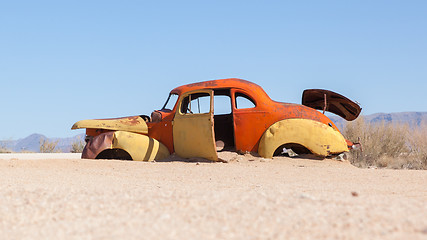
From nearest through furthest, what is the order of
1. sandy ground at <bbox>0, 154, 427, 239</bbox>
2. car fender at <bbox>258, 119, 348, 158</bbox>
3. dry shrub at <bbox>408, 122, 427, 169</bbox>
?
sandy ground at <bbox>0, 154, 427, 239</bbox> < car fender at <bbox>258, 119, 348, 158</bbox> < dry shrub at <bbox>408, 122, 427, 169</bbox>

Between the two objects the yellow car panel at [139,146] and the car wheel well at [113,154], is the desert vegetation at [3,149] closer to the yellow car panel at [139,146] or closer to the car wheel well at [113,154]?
the car wheel well at [113,154]

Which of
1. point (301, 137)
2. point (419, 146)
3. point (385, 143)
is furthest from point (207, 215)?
point (419, 146)

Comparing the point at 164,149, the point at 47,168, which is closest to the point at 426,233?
the point at 47,168

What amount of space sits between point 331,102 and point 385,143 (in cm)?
615

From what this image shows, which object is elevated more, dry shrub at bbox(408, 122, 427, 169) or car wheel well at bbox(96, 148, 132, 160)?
car wheel well at bbox(96, 148, 132, 160)

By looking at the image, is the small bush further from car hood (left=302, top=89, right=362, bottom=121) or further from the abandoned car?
car hood (left=302, top=89, right=362, bottom=121)

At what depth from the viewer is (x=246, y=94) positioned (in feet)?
34.2

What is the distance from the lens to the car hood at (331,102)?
10.9m

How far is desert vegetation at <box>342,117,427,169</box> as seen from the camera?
15320mm

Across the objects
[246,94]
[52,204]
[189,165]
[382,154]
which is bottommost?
[382,154]

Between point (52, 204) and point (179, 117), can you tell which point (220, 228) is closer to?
point (52, 204)

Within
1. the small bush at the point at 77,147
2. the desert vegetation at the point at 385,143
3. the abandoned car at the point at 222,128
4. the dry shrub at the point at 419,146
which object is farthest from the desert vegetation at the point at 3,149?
the dry shrub at the point at 419,146

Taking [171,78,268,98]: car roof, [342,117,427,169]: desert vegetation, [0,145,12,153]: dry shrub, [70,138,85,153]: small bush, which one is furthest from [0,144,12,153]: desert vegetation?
[342,117,427,169]: desert vegetation

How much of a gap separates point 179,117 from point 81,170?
9.27 ft
